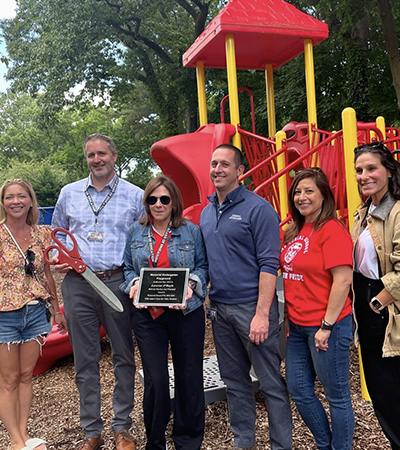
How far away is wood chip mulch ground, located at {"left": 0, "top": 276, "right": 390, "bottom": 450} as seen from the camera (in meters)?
3.10

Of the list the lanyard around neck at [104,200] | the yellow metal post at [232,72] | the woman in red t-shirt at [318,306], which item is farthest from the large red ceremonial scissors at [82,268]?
the yellow metal post at [232,72]

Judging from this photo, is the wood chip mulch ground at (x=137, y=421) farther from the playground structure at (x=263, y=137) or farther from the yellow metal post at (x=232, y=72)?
the yellow metal post at (x=232, y=72)

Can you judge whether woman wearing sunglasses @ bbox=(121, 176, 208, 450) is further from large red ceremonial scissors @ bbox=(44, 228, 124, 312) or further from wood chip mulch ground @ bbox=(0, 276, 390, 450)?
wood chip mulch ground @ bbox=(0, 276, 390, 450)

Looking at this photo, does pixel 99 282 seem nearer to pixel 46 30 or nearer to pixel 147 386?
pixel 147 386

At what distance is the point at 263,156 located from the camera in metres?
5.74

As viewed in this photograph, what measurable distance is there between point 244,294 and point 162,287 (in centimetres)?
47

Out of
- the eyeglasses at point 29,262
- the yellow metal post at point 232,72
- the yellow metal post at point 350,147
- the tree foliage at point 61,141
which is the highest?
the tree foliage at point 61,141

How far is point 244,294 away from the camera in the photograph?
2.54 m

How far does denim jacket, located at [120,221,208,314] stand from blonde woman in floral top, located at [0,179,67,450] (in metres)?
0.63

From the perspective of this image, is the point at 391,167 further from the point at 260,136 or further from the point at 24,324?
the point at 260,136

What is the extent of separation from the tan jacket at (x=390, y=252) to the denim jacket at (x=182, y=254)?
0.96m

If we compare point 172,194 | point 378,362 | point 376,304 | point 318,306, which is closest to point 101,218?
point 172,194

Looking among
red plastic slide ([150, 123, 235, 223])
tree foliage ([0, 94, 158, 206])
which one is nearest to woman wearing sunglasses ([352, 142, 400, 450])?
red plastic slide ([150, 123, 235, 223])

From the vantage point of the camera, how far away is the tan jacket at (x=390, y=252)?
2.18 metres
